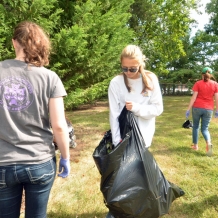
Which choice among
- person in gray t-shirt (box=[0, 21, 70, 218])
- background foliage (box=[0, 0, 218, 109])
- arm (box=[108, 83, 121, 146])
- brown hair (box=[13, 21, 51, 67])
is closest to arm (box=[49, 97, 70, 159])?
person in gray t-shirt (box=[0, 21, 70, 218])

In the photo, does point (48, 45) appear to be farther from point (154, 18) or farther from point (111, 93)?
point (154, 18)

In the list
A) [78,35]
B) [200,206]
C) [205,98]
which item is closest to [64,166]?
[200,206]

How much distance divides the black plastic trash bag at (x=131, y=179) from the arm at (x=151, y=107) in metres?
0.12

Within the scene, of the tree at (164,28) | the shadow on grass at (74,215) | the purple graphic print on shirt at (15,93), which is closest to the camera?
the purple graphic print on shirt at (15,93)

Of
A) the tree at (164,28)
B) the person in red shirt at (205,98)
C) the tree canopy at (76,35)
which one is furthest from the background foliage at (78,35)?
the tree at (164,28)

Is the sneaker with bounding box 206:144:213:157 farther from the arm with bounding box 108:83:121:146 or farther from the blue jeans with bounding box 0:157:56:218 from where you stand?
the blue jeans with bounding box 0:157:56:218

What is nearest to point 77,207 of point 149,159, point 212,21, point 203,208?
point 149,159

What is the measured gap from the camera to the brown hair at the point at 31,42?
1.25 m

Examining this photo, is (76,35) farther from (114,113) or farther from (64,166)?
(64,166)

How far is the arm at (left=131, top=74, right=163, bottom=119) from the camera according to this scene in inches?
73.6

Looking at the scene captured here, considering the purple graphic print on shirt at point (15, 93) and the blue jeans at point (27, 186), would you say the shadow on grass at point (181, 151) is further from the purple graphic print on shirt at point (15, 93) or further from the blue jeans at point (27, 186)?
the purple graphic print on shirt at point (15, 93)

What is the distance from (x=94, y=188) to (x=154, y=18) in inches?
483

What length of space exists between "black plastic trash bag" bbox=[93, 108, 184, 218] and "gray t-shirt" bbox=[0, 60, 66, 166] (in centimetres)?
72

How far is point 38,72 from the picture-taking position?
124 centimetres
